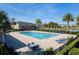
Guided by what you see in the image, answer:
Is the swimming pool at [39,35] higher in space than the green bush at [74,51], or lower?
higher

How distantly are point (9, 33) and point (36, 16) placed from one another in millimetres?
374

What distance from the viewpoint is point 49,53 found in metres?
3.02

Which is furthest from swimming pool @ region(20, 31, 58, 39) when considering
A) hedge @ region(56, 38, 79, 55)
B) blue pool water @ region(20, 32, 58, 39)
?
hedge @ region(56, 38, 79, 55)

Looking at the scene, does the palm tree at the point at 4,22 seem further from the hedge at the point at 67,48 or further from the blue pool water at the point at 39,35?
the hedge at the point at 67,48

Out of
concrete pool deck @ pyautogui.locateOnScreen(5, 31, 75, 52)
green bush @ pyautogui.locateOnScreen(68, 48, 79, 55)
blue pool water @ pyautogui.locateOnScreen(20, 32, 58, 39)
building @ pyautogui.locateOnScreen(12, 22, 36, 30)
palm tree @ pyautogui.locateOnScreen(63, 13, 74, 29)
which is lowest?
green bush @ pyautogui.locateOnScreen(68, 48, 79, 55)

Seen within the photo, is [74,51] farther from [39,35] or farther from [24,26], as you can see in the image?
[24,26]

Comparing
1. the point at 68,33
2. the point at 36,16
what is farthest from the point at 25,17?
the point at 68,33

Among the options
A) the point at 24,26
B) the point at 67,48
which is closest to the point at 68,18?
the point at 67,48

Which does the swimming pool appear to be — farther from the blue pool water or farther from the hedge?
the hedge

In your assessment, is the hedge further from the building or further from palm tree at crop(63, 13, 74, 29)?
the building

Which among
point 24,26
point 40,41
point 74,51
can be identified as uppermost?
point 24,26

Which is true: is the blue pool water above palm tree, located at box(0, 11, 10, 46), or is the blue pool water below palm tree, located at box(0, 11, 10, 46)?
below

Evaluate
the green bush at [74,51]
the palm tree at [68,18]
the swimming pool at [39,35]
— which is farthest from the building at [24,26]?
the green bush at [74,51]

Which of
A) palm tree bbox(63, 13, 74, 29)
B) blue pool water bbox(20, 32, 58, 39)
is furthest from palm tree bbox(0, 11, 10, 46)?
palm tree bbox(63, 13, 74, 29)
